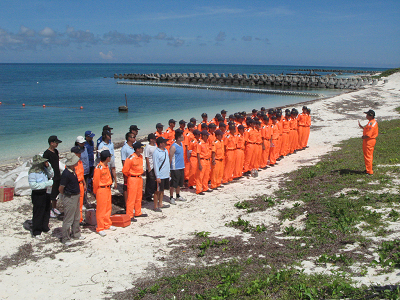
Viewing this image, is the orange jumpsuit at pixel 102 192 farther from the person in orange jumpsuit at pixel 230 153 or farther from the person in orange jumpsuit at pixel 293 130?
the person in orange jumpsuit at pixel 293 130

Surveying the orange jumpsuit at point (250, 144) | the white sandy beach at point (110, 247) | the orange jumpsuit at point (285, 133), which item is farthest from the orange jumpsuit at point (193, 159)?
the orange jumpsuit at point (285, 133)

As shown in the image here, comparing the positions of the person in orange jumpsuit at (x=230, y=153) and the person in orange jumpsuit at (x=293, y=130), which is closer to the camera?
the person in orange jumpsuit at (x=230, y=153)

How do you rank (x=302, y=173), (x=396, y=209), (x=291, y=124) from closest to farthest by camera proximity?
(x=396, y=209), (x=302, y=173), (x=291, y=124)

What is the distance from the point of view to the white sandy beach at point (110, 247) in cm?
528

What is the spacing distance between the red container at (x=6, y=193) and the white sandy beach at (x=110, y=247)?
6.8 inches

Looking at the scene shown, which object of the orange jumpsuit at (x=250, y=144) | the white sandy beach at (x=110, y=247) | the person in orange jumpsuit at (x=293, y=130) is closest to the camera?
the white sandy beach at (x=110, y=247)

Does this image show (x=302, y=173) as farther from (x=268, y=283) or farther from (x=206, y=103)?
(x=206, y=103)

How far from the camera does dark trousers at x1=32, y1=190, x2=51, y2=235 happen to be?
694cm

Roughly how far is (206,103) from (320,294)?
34428 millimetres

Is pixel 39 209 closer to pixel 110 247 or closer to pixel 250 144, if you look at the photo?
pixel 110 247

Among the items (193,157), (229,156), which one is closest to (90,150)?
(193,157)

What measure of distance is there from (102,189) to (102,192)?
0.06 meters

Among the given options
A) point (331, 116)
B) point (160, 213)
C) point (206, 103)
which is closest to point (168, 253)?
point (160, 213)

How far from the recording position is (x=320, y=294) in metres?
4.36
